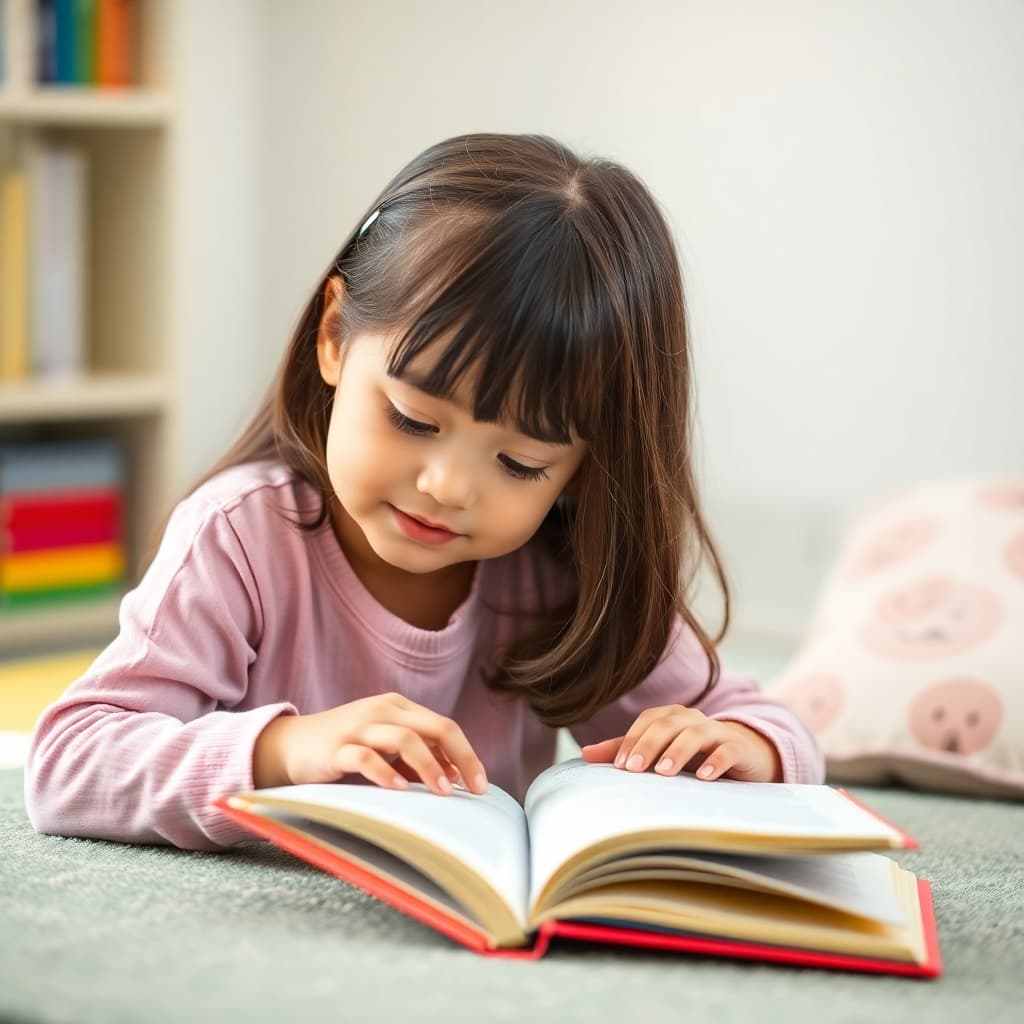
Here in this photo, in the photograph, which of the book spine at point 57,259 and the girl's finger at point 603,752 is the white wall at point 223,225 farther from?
the girl's finger at point 603,752

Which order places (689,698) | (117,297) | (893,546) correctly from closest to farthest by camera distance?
1. (689,698)
2. (893,546)
3. (117,297)

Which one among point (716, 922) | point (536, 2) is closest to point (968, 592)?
point (716, 922)

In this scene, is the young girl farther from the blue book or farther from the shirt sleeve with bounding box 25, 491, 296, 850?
the blue book

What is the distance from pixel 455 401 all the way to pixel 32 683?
1.24 m

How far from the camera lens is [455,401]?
96cm

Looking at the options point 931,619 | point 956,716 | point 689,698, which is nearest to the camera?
point 689,698

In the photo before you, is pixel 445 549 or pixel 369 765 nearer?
pixel 369 765

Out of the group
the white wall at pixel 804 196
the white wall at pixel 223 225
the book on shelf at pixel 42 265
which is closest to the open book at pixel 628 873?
the white wall at pixel 804 196

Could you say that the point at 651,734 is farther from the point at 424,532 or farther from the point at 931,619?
the point at 931,619

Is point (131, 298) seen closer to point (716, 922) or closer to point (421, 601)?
point (421, 601)

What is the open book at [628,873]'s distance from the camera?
2.50 feet

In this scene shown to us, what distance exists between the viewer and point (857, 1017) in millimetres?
696

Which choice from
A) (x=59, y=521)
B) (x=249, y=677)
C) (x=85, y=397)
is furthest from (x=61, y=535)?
(x=249, y=677)

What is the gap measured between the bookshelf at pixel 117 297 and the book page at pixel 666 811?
157 cm
